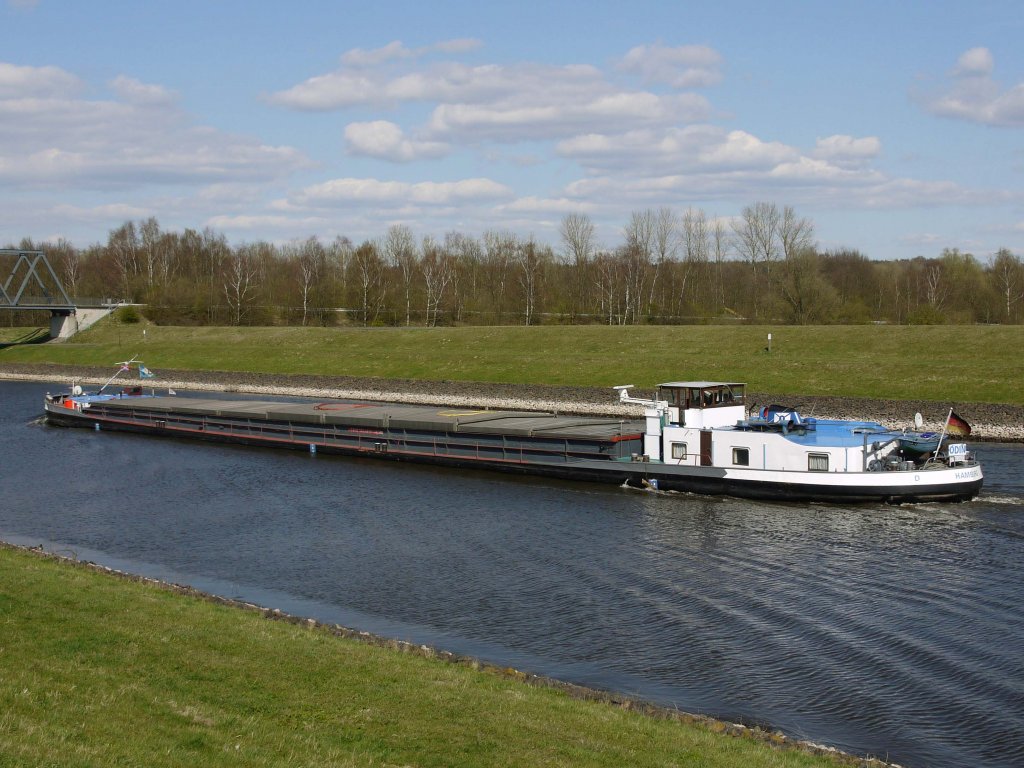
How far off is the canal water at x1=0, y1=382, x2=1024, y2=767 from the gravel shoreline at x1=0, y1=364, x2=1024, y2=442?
5.83 meters

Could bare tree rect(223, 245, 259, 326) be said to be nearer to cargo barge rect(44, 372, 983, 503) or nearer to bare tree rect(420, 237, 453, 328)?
bare tree rect(420, 237, 453, 328)

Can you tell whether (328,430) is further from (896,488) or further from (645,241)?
(645,241)

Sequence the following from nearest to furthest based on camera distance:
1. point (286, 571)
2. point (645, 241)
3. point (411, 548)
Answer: point (286, 571) < point (411, 548) < point (645, 241)

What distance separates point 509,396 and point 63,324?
7473 centimetres

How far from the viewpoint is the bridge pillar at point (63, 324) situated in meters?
119

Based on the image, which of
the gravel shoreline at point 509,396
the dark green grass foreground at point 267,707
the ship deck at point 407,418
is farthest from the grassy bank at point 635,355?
the dark green grass foreground at point 267,707

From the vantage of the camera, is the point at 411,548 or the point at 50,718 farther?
the point at 411,548

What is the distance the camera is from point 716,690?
18062 millimetres

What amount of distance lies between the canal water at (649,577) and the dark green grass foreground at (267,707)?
10.1ft

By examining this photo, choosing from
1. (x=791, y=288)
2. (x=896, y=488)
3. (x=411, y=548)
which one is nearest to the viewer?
(x=411, y=548)

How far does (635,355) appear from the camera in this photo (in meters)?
74.9

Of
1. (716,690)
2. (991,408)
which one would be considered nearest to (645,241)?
(991,408)

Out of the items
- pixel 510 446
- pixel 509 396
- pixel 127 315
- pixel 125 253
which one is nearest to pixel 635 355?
pixel 509 396

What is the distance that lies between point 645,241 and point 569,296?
1112 centimetres
